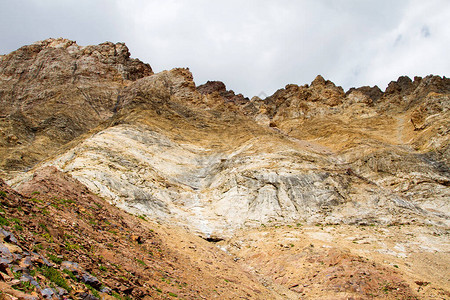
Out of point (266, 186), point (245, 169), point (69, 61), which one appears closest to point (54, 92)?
point (69, 61)

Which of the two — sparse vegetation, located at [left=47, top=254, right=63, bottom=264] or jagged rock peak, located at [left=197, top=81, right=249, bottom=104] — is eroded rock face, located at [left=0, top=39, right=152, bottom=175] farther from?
sparse vegetation, located at [left=47, top=254, right=63, bottom=264]

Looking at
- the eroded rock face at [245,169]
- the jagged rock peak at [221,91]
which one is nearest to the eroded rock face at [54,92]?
the eroded rock face at [245,169]

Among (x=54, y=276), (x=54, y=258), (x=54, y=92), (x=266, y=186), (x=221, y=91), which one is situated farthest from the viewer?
(x=221, y=91)

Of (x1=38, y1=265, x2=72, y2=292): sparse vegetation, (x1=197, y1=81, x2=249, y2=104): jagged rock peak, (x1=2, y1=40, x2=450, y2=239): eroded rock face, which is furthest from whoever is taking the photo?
(x1=197, y1=81, x2=249, y2=104): jagged rock peak

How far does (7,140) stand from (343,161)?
180 ft

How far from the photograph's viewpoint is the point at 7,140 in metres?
47.0

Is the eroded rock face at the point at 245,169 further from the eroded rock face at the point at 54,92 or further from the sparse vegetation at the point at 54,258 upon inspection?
the sparse vegetation at the point at 54,258

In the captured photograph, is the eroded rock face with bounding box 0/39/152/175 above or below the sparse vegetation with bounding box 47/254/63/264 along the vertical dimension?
above

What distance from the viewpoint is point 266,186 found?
2941 cm

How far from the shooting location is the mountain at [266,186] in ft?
51.5

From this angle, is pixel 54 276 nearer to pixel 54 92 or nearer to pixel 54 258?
pixel 54 258

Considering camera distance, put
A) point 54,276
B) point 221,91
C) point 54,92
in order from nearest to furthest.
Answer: point 54,276 → point 54,92 → point 221,91

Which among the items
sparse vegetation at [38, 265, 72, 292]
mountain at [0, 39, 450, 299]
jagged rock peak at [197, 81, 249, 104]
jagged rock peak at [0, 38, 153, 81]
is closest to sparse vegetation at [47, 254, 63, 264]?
mountain at [0, 39, 450, 299]

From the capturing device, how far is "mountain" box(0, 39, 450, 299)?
51.5ft
